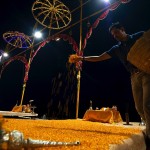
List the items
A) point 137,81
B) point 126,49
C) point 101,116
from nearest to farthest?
point 137,81
point 126,49
point 101,116

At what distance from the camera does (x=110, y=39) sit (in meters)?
10.6

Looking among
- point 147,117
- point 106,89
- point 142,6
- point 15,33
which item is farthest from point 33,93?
point 147,117

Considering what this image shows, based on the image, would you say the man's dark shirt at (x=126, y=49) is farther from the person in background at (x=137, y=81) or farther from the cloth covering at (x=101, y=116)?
the cloth covering at (x=101, y=116)

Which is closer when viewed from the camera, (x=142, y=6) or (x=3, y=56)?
(x=142, y=6)

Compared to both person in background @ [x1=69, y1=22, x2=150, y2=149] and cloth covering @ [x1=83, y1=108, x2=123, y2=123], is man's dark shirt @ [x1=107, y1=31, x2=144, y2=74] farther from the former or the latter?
cloth covering @ [x1=83, y1=108, x2=123, y2=123]

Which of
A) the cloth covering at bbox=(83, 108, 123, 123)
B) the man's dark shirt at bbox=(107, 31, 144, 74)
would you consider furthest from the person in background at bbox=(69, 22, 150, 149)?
the cloth covering at bbox=(83, 108, 123, 123)

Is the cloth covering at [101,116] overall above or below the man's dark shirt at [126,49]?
below

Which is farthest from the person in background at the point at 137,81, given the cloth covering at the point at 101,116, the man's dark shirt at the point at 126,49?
the cloth covering at the point at 101,116

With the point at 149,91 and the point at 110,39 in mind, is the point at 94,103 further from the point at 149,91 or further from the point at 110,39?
the point at 149,91

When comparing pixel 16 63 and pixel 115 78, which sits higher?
pixel 16 63

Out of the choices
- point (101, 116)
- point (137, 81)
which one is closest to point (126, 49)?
point (137, 81)

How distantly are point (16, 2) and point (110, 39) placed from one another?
658cm

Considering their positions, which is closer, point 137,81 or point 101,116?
point 137,81

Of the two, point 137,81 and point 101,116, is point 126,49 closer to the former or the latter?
point 137,81
